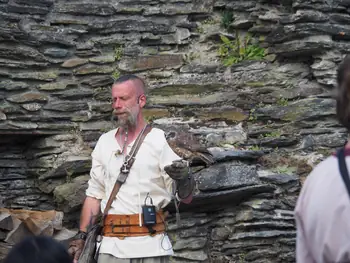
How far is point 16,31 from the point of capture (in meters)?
5.89

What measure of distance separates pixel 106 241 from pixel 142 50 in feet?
9.32

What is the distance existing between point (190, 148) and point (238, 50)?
1675 millimetres

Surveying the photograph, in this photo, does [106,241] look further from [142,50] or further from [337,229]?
[142,50]

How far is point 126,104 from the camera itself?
13.1 ft

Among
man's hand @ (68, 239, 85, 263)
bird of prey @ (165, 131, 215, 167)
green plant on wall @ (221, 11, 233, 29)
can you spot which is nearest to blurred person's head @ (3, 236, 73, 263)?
man's hand @ (68, 239, 85, 263)

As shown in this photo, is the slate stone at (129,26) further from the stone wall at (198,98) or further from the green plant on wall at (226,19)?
the green plant on wall at (226,19)

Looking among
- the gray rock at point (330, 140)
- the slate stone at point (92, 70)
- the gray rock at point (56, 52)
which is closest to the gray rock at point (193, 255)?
the gray rock at point (330, 140)

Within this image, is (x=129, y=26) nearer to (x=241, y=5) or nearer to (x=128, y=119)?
(x=241, y=5)

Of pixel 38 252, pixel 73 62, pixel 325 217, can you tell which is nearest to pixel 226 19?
pixel 73 62

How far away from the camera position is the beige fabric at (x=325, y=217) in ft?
7.30

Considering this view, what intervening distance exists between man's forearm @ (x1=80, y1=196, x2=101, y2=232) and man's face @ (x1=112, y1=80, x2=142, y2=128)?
0.50 meters

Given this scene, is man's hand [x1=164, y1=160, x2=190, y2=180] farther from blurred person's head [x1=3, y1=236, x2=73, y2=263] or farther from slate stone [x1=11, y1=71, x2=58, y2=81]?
slate stone [x1=11, y1=71, x2=58, y2=81]

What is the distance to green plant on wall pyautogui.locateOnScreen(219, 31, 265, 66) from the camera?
255 inches

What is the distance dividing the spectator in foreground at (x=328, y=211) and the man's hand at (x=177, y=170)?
4.44ft
